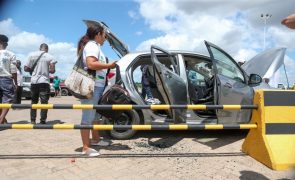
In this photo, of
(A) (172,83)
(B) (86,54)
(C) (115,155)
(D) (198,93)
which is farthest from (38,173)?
(D) (198,93)

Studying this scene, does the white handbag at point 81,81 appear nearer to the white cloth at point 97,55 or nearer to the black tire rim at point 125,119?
the white cloth at point 97,55

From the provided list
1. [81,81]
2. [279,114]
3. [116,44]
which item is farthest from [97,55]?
[279,114]

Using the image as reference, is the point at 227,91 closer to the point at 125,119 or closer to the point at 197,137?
the point at 197,137

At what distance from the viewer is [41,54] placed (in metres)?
7.84

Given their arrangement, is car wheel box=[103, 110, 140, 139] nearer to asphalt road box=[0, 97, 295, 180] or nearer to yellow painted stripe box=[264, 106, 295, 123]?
asphalt road box=[0, 97, 295, 180]

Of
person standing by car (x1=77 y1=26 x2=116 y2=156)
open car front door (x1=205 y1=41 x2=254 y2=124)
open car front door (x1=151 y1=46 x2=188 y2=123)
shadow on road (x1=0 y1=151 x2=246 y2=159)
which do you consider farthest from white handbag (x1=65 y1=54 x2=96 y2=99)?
open car front door (x1=205 y1=41 x2=254 y2=124)

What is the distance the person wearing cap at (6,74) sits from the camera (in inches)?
285

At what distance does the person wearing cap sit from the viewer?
285 inches

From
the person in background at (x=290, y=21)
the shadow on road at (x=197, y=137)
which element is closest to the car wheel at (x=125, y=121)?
the shadow on road at (x=197, y=137)

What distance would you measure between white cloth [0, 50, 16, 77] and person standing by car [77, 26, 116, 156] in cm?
266

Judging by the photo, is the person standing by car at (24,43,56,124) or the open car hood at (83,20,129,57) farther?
the person standing by car at (24,43,56,124)

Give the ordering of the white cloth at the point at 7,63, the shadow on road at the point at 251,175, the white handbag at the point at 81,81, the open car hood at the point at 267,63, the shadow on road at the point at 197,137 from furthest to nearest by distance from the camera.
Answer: the white cloth at the point at 7,63, the open car hood at the point at 267,63, the shadow on road at the point at 197,137, the white handbag at the point at 81,81, the shadow on road at the point at 251,175

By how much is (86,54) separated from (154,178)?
6.92ft

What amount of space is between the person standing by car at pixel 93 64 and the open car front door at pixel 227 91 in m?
1.86
